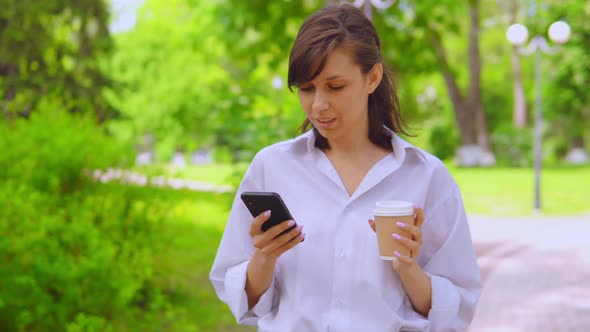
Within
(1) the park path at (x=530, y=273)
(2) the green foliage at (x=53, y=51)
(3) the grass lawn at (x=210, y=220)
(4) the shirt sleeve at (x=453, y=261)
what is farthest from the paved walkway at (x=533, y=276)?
(2) the green foliage at (x=53, y=51)

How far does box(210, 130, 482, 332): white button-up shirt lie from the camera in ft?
6.73

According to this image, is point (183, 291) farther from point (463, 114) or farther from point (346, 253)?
point (463, 114)

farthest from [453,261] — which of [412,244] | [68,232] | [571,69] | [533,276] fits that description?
[571,69]

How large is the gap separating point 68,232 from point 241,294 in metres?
3.80

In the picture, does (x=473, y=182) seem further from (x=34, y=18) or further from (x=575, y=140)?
(x=575, y=140)

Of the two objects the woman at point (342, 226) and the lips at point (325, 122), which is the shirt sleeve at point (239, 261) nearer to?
the woman at point (342, 226)

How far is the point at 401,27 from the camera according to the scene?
1617 cm

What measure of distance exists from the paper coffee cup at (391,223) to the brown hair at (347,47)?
0.41 metres

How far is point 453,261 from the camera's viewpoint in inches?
84.2

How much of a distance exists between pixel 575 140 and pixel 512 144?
38.7 ft

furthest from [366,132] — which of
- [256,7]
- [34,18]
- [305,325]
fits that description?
[34,18]

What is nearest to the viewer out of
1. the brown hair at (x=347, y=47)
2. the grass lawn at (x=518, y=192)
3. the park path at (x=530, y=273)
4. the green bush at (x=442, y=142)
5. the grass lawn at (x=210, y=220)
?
the brown hair at (x=347, y=47)

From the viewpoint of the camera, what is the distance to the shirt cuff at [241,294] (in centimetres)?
215

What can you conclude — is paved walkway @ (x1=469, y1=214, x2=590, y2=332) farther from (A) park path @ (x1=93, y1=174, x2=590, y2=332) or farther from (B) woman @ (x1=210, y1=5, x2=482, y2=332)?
(B) woman @ (x1=210, y1=5, x2=482, y2=332)
